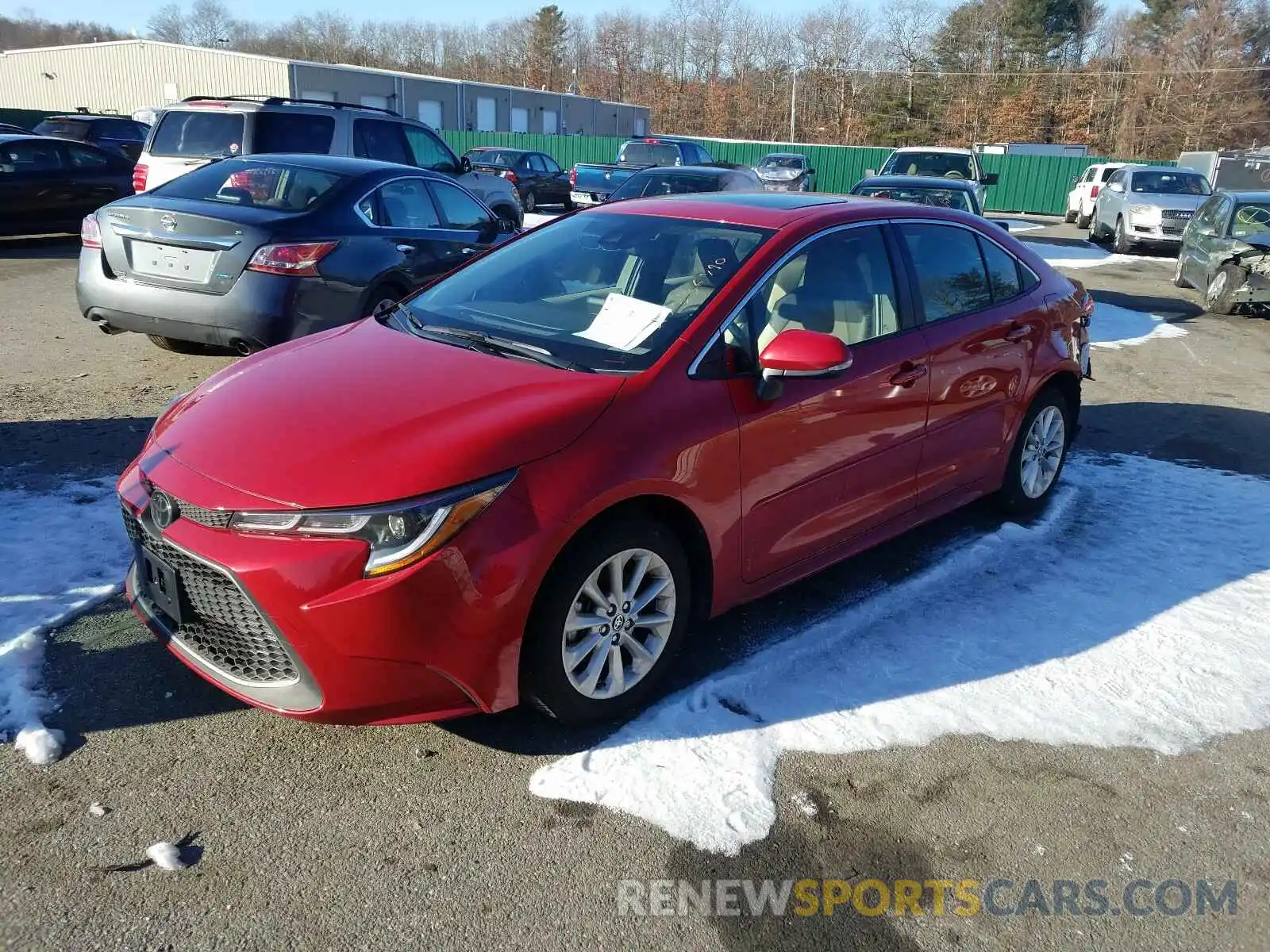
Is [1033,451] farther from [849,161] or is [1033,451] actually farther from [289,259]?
[849,161]

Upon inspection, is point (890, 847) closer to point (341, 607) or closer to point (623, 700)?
point (623, 700)

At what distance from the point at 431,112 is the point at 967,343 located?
45.0 m

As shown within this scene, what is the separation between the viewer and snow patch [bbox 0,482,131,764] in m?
3.21

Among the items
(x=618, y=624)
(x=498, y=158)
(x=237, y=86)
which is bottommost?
(x=618, y=624)

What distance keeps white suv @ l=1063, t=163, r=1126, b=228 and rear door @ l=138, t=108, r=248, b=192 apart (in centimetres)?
2245

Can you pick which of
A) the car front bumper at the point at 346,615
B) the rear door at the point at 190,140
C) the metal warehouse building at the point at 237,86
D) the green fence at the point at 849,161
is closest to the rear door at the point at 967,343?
the car front bumper at the point at 346,615

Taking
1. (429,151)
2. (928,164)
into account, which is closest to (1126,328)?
(928,164)

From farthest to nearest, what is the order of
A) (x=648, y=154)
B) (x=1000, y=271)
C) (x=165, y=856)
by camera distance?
(x=648, y=154)
(x=1000, y=271)
(x=165, y=856)

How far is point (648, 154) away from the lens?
72.1 feet

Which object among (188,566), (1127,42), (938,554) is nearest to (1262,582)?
(938,554)

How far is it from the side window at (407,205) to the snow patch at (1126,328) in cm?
687

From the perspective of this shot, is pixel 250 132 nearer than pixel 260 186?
No

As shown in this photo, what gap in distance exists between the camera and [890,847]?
112 inches

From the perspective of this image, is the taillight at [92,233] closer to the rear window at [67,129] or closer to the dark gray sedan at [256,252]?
the dark gray sedan at [256,252]
